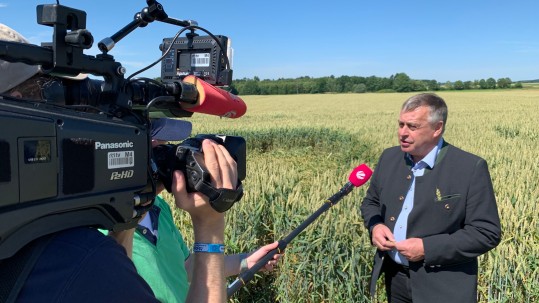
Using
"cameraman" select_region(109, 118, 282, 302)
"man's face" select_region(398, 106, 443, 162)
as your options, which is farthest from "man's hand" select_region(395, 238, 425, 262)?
"cameraman" select_region(109, 118, 282, 302)

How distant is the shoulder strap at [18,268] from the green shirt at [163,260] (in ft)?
3.02

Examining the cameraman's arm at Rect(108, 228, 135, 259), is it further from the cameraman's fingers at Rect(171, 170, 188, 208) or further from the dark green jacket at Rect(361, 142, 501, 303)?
the dark green jacket at Rect(361, 142, 501, 303)

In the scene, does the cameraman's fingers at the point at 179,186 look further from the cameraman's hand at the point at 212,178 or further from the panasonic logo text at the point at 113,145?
the panasonic logo text at the point at 113,145

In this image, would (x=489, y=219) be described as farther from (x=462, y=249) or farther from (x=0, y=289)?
(x=0, y=289)

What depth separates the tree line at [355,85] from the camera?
70.6 metres

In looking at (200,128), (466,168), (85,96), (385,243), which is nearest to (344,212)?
(385,243)

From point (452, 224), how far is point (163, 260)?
175 cm

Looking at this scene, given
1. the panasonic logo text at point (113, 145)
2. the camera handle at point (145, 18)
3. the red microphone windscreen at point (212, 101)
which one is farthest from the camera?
the red microphone windscreen at point (212, 101)

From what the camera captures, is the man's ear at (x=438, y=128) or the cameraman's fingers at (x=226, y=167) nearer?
the cameraman's fingers at (x=226, y=167)

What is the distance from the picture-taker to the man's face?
285 cm

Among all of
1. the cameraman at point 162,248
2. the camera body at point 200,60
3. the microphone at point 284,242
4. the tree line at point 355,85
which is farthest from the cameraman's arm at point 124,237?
the tree line at point 355,85

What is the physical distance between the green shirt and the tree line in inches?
2589

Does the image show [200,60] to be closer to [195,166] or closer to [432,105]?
[195,166]

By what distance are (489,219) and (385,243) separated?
610mm
